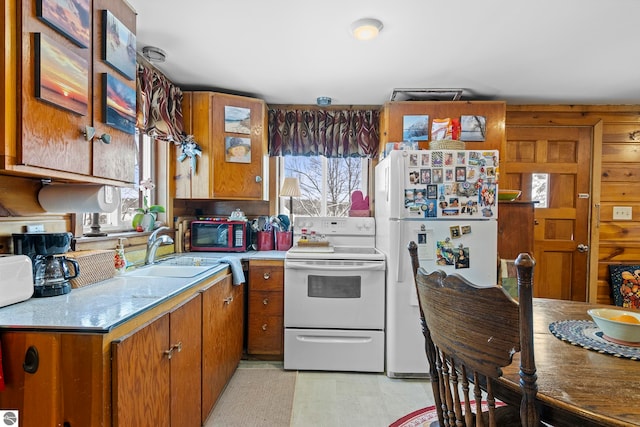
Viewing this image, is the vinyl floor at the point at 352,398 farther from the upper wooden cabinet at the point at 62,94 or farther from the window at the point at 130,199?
the upper wooden cabinet at the point at 62,94

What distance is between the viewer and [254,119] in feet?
9.32

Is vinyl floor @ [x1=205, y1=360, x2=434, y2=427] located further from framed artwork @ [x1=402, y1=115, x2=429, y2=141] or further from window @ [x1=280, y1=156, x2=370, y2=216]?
framed artwork @ [x1=402, y1=115, x2=429, y2=141]

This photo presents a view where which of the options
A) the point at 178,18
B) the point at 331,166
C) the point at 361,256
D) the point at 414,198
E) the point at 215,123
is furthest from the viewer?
the point at 331,166

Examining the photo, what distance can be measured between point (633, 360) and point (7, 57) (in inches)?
80.9

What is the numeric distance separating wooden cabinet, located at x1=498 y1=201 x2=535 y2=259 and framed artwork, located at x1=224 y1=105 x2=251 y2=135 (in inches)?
86.6

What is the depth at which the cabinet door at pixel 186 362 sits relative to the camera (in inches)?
55.3

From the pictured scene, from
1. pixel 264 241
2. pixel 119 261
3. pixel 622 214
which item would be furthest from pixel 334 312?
pixel 622 214

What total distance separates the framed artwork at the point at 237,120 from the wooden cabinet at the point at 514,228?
2.20 metres

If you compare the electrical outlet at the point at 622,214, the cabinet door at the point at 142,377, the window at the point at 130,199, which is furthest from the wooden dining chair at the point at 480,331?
the electrical outlet at the point at 622,214

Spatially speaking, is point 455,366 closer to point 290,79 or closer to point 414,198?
point 414,198

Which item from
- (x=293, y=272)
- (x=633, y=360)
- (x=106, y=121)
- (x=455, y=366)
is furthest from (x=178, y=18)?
(x=633, y=360)

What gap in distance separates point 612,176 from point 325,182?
271 centimetres

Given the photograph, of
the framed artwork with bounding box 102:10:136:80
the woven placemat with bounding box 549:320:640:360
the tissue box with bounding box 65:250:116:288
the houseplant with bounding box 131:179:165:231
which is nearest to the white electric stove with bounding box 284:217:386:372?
the houseplant with bounding box 131:179:165:231

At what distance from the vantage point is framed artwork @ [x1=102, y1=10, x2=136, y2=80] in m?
1.35
